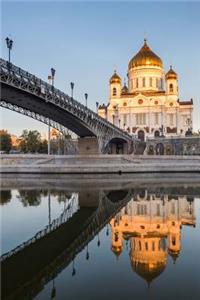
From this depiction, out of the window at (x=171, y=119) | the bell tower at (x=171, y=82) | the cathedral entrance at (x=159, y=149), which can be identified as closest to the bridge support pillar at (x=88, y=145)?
the cathedral entrance at (x=159, y=149)

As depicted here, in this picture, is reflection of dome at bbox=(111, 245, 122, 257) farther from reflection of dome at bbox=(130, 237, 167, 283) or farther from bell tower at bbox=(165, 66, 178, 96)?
bell tower at bbox=(165, 66, 178, 96)

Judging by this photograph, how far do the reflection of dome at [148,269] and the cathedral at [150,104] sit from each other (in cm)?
7464

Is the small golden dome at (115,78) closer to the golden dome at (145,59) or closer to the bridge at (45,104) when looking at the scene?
the golden dome at (145,59)

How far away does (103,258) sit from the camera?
37.6ft

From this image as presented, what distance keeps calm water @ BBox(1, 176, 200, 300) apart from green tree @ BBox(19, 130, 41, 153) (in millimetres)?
55796

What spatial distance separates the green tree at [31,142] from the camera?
79.7 meters

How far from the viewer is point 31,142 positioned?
80375mm

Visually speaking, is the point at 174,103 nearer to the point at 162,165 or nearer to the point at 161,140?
the point at 161,140

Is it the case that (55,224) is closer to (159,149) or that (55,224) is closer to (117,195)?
(117,195)

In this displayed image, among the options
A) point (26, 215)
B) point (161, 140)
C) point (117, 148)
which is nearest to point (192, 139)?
point (161, 140)

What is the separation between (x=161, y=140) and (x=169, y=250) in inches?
2507

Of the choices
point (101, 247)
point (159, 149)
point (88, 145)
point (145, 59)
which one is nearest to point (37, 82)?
point (101, 247)

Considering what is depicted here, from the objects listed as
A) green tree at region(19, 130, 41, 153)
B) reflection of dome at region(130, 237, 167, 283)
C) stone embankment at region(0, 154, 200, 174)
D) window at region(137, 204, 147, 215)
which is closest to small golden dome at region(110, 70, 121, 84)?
green tree at region(19, 130, 41, 153)

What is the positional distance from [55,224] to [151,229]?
13.6 feet
